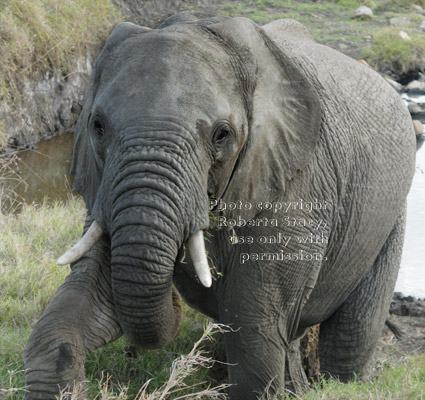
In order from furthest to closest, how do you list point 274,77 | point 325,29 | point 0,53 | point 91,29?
1. point 325,29
2. point 91,29
3. point 0,53
4. point 274,77

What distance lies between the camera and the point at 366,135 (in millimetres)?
4848

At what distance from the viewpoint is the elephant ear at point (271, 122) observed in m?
3.88

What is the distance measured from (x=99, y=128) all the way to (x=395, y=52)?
12.9m

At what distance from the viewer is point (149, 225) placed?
10.6 ft

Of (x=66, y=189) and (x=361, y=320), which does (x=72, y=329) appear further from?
(x=66, y=189)

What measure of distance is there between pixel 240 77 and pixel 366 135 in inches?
51.1

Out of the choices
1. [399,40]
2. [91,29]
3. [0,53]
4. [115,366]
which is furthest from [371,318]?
[399,40]

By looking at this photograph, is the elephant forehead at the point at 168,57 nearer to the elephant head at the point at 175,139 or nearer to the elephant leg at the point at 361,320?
the elephant head at the point at 175,139

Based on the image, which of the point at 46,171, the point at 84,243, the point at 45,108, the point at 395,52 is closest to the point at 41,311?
the point at 84,243

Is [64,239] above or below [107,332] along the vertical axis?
below

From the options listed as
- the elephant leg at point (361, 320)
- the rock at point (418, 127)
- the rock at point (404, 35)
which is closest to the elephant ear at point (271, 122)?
the elephant leg at point (361, 320)

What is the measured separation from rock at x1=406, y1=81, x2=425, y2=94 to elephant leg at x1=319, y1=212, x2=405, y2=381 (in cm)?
986

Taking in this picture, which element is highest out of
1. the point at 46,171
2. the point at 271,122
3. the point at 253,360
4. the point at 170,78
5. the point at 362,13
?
the point at 170,78

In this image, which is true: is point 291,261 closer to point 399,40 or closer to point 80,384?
point 80,384
